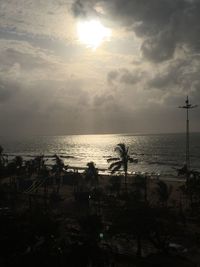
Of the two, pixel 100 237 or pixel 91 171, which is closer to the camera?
pixel 100 237

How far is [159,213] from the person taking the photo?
3036 centimetres

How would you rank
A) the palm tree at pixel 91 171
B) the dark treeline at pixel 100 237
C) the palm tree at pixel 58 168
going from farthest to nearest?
the palm tree at pixel 58 168, the palm tree at pixel 91 171, the dark treeline at pixel 100 237

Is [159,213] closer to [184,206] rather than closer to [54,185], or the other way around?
[184,206]

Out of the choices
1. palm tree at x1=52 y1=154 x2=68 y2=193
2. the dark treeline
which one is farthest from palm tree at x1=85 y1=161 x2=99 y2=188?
the dark treeline

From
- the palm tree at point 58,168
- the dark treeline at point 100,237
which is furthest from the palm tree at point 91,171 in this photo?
the dark treeline at point 100,237

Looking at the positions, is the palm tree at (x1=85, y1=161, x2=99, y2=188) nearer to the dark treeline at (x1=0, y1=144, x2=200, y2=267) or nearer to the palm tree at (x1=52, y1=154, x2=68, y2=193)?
the palm tree at (x1=52, y1=154, x2=68, y2=193)

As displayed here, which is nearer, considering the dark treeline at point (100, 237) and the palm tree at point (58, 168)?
the dark treeline at point (100, 237)

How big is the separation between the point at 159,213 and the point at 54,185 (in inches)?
1746

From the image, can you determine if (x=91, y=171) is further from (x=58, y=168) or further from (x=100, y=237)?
(x=100, y=237)

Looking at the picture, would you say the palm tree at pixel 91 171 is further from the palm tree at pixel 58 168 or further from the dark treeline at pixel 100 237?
the dark treeline at pixel 100 237

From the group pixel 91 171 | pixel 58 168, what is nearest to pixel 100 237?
pixel 91 171

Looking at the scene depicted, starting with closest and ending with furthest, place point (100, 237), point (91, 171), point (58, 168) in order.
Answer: point (100, 237)
point (91, 171)
point (58, 168)

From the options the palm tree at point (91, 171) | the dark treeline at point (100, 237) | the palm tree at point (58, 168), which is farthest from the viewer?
the palm tree at point (58, 168)

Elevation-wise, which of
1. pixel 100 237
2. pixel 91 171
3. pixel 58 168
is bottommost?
pixel 100 237
